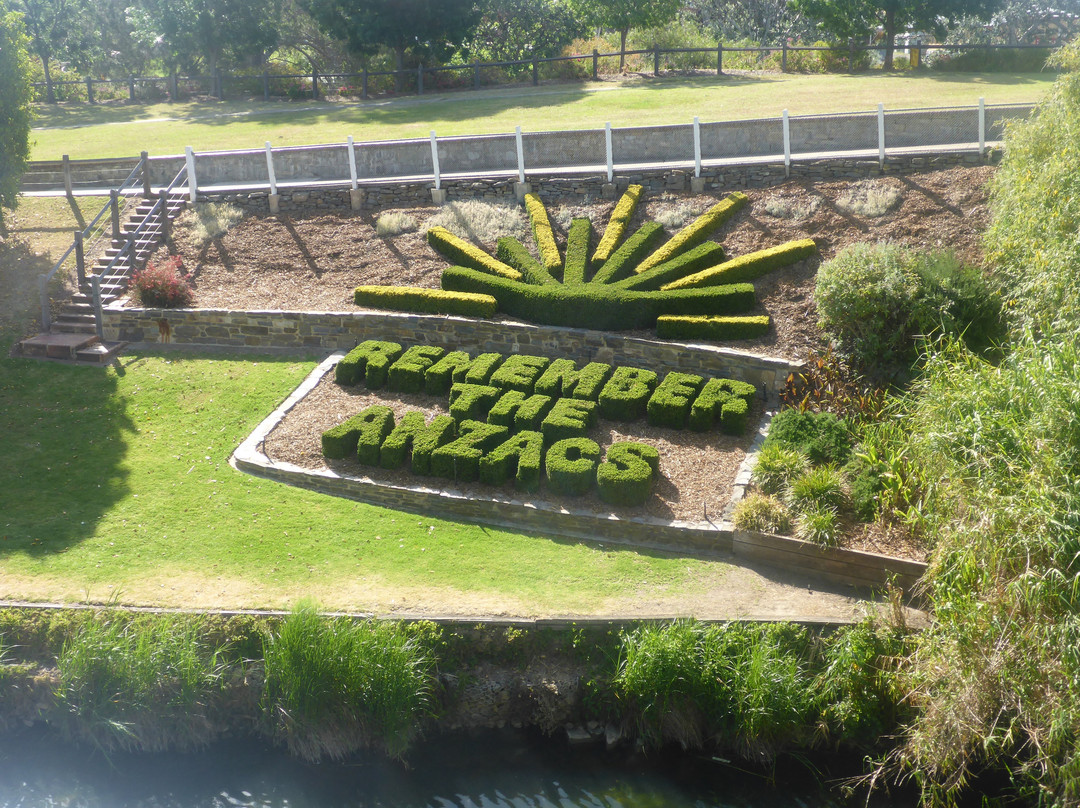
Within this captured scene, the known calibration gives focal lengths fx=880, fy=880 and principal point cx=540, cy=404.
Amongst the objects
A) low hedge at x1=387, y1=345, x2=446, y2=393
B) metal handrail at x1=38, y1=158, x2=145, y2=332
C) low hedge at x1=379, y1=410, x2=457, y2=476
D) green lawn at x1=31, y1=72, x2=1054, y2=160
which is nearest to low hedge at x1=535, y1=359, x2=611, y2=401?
low hedge at x1=379, y1=410, x2=457, y2=476

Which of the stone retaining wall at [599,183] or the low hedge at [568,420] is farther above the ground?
the stone retaining wall at [599,183]

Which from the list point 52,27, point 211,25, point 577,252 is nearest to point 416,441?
point 577,252

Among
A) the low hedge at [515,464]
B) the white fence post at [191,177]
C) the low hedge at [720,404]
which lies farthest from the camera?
the white fence post at [191,177]

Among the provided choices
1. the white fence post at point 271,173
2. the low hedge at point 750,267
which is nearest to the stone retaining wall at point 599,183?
the white fence post at point 271,173

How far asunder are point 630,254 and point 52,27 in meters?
30.1

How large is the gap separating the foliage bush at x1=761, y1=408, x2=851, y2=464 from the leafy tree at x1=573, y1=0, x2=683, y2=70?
22365 mm

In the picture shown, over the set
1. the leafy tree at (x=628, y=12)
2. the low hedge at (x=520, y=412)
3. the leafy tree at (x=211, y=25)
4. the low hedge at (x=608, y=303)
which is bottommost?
the low hedge at (x=520, y=412)

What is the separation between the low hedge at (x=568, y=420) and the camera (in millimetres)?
13070

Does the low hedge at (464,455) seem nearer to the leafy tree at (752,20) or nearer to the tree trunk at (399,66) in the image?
the tree trunk at (399,66)

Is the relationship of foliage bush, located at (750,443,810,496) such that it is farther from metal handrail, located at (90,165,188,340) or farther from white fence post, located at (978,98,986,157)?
metal handrail, located at (90,165,188,340)

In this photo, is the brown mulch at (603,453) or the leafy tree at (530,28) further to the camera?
the leafy tree at (530,28)

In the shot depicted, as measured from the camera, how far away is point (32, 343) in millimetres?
15992

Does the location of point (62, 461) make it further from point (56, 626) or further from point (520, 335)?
point (520, 335)

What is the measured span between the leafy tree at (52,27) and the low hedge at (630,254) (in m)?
28.0
